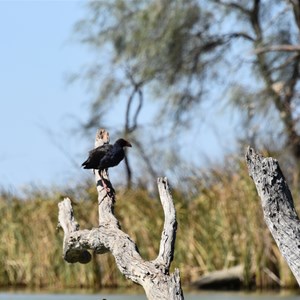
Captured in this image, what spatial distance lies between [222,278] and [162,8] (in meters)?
11.7

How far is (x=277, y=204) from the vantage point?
12.8 ft

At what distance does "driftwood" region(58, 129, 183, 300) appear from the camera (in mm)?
3996

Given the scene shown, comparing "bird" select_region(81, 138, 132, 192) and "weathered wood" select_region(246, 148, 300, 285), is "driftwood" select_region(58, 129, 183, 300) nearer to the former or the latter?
"bird" select_region(81, 138, 132, 192)

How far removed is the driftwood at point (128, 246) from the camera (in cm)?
400

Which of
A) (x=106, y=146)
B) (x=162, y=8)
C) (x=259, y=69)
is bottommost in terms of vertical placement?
(x=106, y=146)

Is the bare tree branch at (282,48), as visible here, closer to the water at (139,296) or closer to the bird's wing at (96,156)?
the water at (139,296)

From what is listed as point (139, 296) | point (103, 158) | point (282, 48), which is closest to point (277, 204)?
A: point (103, 158)

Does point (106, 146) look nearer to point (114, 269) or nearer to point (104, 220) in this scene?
point (104, 220)

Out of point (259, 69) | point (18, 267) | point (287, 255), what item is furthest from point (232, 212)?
point (259, 69)

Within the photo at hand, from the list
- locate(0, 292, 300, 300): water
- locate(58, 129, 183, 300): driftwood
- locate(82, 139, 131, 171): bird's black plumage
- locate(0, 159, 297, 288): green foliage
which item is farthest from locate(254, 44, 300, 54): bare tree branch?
locate(58, 129, 183, 300): driftwood

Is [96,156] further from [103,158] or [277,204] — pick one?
[277,204]

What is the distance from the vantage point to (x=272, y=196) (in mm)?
3889

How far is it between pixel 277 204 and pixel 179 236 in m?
8.42

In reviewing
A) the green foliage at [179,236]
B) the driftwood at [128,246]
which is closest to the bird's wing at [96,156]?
the driftwood at [128,246]
